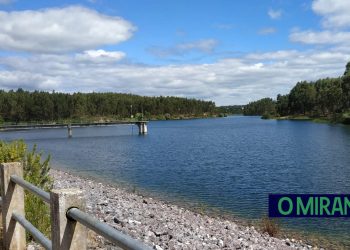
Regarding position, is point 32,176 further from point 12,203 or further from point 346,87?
point 346,87

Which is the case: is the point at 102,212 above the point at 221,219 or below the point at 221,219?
above

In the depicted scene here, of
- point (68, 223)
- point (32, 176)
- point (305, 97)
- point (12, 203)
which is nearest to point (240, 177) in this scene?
point (32, 176)

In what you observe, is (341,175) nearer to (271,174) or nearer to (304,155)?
(271,174)

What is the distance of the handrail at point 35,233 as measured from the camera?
5.10 meters

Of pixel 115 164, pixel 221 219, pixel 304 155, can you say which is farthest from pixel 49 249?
pixel 304 155

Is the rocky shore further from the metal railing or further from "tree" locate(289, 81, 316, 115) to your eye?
"tree" locate(289, 81, 316, 115)

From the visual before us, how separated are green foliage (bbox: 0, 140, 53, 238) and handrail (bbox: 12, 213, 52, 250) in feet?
7.00

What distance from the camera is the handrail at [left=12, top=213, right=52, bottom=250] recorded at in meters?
5.10

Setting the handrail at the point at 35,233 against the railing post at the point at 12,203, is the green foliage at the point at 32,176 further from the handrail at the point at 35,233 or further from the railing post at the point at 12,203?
the handrail at the point at 35,233

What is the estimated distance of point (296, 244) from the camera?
16156mm

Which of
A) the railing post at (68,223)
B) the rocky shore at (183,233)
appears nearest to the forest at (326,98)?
the rocky shore at (183,233)

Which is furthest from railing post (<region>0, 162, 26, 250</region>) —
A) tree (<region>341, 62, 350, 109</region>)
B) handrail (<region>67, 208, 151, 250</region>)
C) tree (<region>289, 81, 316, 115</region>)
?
tree (<region>289, 81, 316, 115</region>)

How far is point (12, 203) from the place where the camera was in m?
6.87

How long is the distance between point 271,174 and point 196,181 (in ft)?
22.9
